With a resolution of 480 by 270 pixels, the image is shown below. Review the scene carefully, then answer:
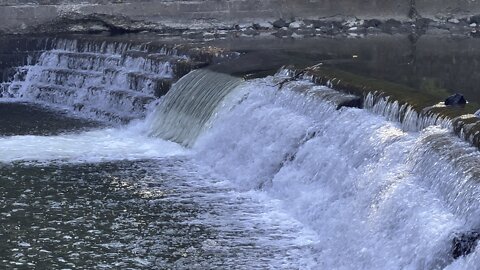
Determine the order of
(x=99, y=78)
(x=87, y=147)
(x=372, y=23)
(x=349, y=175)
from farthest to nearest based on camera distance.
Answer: (x=372, y=23) → (x=99, y=78) → (x=87, y=147) → (x=349, y=175)

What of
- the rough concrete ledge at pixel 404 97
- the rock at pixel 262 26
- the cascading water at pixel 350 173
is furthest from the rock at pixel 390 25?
the cascading water at pixel 350 173

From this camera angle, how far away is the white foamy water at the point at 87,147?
16.8 meters

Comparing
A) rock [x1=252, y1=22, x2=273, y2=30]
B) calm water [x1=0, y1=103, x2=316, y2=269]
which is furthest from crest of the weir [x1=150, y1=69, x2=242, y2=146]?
rock [x1=252, y1=22, x2=273, y2=30]

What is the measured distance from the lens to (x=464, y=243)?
30.0ft

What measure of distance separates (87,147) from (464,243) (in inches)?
383

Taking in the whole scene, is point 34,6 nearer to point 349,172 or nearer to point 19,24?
point 19,24

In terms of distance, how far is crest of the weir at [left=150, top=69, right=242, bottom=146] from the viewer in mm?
17734

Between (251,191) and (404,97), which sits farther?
(251,191)

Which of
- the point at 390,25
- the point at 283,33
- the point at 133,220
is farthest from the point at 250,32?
the point at 133,220

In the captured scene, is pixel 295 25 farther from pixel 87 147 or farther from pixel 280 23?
pixel 87 147

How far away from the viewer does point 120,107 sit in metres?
21.1

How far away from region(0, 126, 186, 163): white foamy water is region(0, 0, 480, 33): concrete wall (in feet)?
28.8

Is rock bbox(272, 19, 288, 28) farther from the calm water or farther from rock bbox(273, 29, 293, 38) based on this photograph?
the calm water

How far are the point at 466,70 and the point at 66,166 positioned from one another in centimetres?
836
